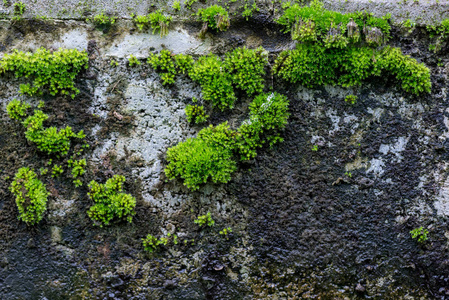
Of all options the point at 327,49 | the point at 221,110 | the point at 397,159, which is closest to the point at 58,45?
the point at 221,110

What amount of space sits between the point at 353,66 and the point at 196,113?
60.5 inches

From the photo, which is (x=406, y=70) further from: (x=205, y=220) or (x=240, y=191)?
(x=205, y=220)

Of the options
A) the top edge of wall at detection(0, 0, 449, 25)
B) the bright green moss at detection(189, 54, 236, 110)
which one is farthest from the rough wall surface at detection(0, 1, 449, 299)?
the bright green moss at detection(189, 54, 236, 110)

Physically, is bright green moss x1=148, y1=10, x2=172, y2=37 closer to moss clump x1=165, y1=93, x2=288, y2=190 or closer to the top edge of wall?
the top edge of wall

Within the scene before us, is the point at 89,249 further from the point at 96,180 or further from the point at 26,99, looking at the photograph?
the point at 26,99

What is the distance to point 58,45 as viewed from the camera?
3674mm

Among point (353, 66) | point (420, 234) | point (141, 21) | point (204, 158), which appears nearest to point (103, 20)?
point (141, 21)

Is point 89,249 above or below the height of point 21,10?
below

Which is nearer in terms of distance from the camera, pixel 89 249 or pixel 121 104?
pixel 89 249

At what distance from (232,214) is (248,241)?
0.28 m

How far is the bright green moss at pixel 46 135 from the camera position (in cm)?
344

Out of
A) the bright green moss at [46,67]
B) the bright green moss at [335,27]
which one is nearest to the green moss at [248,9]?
the bright green moss at [335,27]

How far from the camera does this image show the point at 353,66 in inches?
142

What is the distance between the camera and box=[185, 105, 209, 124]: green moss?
3.59m
